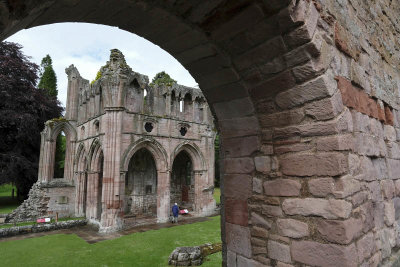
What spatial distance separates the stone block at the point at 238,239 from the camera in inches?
105

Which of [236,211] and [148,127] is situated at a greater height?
[148,127]

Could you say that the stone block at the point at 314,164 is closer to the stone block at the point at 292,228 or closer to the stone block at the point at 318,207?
the stone block at the point at 318,207

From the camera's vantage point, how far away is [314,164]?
220 cm

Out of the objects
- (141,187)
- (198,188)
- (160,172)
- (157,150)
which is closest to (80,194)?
(141,187)

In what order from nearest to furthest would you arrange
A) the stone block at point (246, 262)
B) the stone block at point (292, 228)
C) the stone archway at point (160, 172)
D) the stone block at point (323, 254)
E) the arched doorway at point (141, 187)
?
the stone block at point (323, 254) → the stone block at point (292, 228) → the stone block at point (246, 262) → the stone archway at point (160, 172) → the arched doorway at point (141, 187)

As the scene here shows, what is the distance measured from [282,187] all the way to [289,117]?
0.65 metres

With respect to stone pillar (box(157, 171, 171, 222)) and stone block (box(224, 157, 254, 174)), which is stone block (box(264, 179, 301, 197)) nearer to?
stone block (box(224, 157, 254, 174))

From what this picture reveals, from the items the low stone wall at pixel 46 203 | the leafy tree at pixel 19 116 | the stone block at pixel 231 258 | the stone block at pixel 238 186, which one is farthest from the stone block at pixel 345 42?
the leafy tree at pixel 19 116

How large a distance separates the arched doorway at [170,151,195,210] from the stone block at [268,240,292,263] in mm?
19348

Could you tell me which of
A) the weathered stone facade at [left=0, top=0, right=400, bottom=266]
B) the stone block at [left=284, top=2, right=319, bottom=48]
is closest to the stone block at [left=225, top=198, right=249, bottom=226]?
the weathered stone facade at [left=0, top=0, right=400, bottom=266]

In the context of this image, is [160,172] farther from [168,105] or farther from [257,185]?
[257,185]

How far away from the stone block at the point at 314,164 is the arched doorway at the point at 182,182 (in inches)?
766

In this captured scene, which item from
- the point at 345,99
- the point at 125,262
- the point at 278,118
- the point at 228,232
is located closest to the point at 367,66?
the point at 345,99

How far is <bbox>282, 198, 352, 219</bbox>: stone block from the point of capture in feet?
6.62
